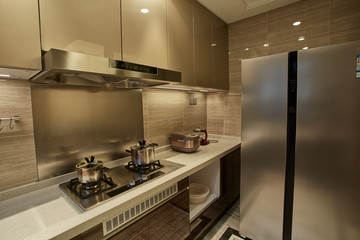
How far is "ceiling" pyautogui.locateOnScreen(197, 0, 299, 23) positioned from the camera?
1.87 meters

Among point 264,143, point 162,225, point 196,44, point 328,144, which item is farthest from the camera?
point 196,44

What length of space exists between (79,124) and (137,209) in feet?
2.45

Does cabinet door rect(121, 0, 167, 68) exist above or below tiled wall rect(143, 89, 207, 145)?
above

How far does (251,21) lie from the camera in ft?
7.21

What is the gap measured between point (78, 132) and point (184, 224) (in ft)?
3.47

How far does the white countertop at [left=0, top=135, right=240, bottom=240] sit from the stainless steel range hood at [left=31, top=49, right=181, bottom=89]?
67 centimetres

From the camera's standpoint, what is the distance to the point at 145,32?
1.29 meters

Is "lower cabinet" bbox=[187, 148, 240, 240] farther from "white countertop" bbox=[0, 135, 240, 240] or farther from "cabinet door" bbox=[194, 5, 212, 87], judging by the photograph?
"cabinet door" bbox=[194, 5, 212, 87]

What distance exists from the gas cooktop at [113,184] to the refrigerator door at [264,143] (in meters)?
0.72

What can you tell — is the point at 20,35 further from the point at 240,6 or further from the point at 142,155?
the point at 240,6

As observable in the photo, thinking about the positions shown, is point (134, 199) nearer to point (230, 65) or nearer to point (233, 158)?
point (233, 158)

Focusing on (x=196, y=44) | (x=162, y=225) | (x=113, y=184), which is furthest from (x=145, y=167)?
(x=196, y=44)

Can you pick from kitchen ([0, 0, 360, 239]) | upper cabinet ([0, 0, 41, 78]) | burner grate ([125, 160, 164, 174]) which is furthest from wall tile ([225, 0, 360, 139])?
upper cabinet ([0, 0, 41, 78])

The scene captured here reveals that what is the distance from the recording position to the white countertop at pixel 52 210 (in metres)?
0.70
